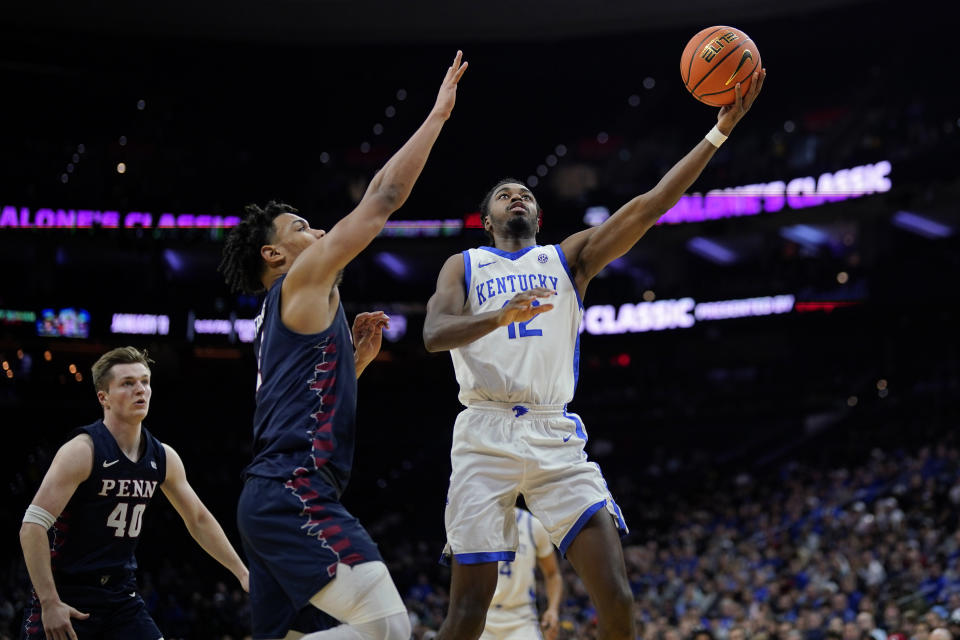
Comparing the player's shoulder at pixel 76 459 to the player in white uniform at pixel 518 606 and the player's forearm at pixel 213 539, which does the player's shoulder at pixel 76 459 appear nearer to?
the player's forearm at pixel 213 539

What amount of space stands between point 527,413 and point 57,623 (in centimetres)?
228

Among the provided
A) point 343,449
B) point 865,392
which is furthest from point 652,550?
point 343,449

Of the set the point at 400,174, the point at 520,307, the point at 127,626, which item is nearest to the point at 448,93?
the point at 400,174

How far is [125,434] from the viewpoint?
17.4 ft

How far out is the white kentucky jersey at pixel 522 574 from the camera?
8203 millimetres

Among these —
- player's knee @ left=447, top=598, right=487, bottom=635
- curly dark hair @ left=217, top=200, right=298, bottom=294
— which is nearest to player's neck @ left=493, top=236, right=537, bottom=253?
curly dark hair @ left=217, top=200, right=298, bottom=294

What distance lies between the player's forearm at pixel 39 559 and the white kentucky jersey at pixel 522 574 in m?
3.92

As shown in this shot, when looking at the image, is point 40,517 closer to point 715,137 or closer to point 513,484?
point 513,484

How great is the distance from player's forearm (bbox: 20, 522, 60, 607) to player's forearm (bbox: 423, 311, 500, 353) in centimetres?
194

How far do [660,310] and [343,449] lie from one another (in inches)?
852

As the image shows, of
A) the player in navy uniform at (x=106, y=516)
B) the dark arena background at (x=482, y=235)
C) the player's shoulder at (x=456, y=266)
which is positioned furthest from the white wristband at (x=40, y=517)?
the dark arena background at (x=482, y=235)

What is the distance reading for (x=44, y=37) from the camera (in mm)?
26000

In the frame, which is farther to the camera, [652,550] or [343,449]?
[652,550]

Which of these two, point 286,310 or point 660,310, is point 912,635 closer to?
point 286,310
